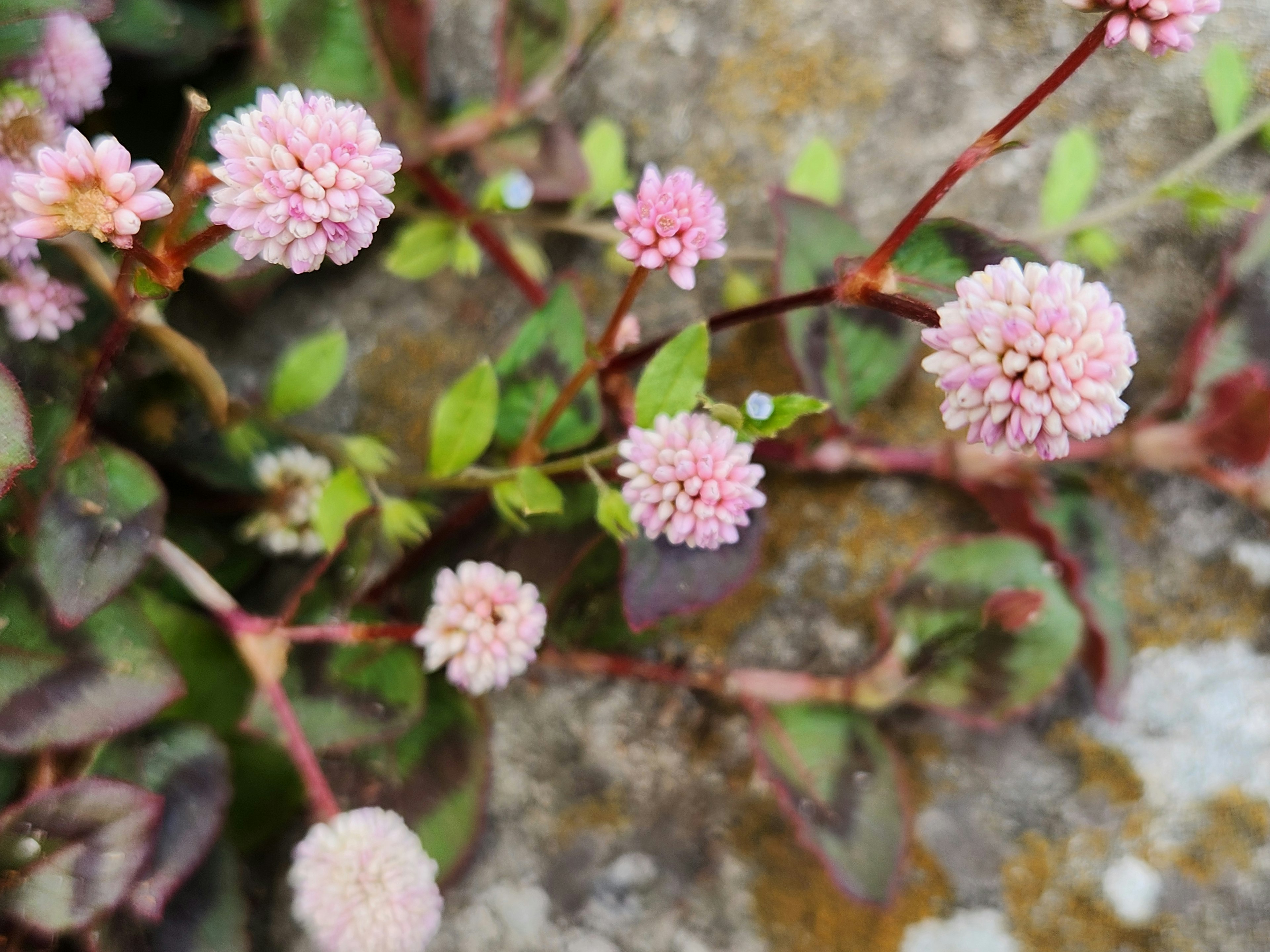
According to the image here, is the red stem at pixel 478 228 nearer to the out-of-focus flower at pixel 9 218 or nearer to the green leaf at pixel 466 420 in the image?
the green leaf at pixel 466 420

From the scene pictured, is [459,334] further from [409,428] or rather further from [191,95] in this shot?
[191,95]

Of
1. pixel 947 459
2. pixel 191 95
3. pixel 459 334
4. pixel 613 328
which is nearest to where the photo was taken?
pixel 191 95

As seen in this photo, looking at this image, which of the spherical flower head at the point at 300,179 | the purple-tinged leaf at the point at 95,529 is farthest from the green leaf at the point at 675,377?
the purple-tinged leaf at the point at 95,529

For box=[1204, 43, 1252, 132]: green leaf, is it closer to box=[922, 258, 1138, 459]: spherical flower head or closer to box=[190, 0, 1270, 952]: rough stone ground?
box=[190, 0, 1270, 952]: rough stone ground

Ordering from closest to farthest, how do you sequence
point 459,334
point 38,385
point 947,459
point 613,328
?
point 613,328 < point 38,385 < point 947,459 < point 459,334

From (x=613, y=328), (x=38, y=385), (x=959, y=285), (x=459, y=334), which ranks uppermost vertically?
(x=959, y=285)

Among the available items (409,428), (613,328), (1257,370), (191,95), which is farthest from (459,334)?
(1257,370)
